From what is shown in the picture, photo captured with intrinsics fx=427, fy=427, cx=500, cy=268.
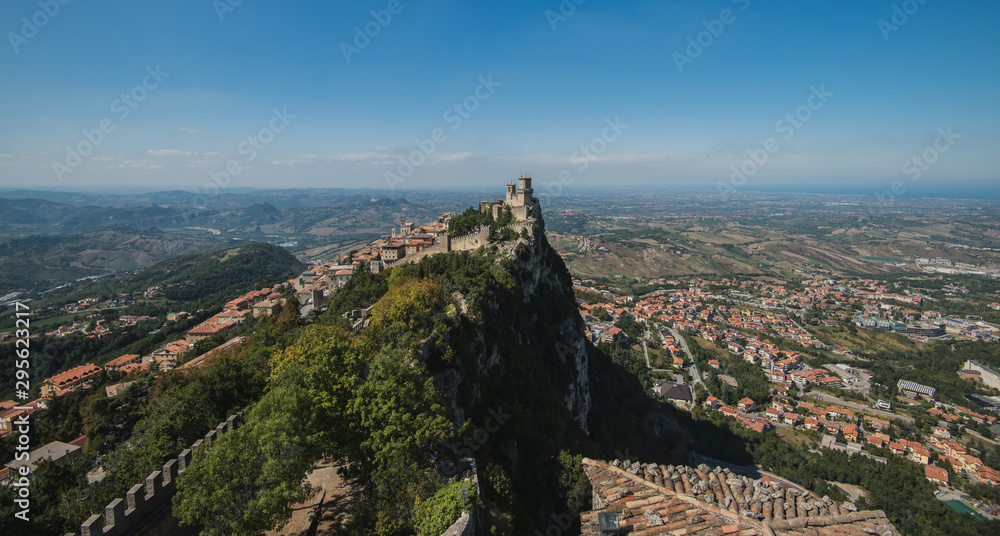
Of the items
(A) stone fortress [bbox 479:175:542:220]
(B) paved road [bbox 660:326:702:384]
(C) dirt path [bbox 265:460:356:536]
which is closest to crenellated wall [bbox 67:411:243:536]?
(C) dirt path [bbox 265:460:356:536]

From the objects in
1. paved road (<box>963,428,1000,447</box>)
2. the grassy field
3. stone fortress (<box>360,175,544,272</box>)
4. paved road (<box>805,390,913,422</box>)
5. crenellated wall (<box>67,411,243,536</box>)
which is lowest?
paved road (<box>963,428,1000,447</box>)

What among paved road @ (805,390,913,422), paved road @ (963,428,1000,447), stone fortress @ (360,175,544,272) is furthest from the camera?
paved road @ (805,390,913,422)

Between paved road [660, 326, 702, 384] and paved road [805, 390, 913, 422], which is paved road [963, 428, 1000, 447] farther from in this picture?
paved road [660, 326, 702, 384]

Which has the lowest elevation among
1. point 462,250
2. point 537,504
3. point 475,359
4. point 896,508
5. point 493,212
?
point 896,508

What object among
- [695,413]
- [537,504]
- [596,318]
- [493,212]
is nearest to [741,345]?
[596,318]

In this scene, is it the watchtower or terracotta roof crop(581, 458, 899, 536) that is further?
the watchtower

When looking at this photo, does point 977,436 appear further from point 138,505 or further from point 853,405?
point 138,505

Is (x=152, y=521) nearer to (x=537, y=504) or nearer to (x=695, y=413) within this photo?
(x=537, y=504)
